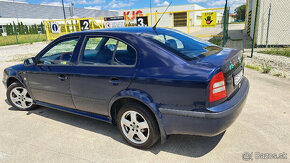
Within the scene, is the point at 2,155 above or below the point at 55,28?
below

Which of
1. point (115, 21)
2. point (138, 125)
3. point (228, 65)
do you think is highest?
point (115, 21)

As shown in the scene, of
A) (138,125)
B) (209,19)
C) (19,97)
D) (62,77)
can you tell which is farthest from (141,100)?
(209,19)

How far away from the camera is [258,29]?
11203mm

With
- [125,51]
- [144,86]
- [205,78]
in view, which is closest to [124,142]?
[144,86]

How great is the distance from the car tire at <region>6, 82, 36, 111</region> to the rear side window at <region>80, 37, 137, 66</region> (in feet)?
5.99

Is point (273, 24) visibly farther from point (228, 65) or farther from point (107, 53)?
point (107, 53)

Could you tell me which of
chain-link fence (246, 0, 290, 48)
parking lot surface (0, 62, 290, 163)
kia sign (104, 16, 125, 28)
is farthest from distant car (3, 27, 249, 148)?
A: kia sign (104, 16, 125, 28)

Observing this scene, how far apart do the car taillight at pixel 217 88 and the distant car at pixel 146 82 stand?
0.01 meters

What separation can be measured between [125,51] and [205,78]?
3.81 ft

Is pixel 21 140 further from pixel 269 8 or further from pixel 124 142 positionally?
pixel 269 8

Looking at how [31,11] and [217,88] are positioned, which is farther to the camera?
[31,11]

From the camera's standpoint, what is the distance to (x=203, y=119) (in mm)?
2410

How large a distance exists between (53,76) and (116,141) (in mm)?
1493

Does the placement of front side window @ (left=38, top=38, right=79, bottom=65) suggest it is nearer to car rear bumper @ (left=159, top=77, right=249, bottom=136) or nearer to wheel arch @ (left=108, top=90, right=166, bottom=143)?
wheel arch @ (left=108, top=90, right=166, bottom=143)
